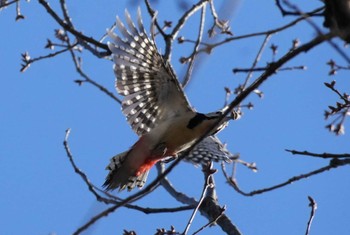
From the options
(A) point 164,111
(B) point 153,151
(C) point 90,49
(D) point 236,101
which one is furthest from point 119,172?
(D) point 236,101

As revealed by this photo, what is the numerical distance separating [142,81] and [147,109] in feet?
1.16

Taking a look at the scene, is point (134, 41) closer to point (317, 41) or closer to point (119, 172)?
point (119, 172)

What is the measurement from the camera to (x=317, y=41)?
1.69 meters

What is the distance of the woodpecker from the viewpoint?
16.5ft

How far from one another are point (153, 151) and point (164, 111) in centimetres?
49

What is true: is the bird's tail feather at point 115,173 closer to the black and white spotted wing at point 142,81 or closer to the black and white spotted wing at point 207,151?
the black and white spotted wing at point 142,81

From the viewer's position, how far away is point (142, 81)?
5.23 m

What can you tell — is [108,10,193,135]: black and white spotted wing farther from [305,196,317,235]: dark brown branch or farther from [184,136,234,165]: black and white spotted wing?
[305,196,317,235]: dark brown branch

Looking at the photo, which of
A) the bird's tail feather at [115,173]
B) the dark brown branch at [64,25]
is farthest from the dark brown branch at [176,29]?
the bird's tail feather at [115,173]

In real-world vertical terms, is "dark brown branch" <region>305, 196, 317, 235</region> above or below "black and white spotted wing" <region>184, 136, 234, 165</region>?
below

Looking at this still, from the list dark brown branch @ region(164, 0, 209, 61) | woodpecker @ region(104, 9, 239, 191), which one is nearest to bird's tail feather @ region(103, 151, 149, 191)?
woodpecker @ region(104, 9, 239, 191)

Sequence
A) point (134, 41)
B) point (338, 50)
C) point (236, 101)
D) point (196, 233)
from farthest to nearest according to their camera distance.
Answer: point (134, 41), point (196, 233), point (236, 101), point (338, 50)

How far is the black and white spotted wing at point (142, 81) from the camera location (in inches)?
198

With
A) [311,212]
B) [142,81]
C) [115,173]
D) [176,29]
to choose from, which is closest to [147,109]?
[142,81]
